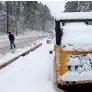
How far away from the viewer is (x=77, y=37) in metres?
6.75

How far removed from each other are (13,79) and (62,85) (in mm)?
2928

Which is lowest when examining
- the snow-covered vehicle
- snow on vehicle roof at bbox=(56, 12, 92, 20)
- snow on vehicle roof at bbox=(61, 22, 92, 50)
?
the snow-covered vehicle

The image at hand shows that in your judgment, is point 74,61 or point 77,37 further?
point 77,37

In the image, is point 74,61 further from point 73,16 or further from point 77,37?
point 73,16

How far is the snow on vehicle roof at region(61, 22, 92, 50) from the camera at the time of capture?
21.4 ft

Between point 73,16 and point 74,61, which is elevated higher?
point 73,16

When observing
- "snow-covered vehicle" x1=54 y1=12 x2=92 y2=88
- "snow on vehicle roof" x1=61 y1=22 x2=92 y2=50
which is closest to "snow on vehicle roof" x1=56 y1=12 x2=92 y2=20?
"snow on vehicle roof" x1=61 y1=22 x2=92 y2=50

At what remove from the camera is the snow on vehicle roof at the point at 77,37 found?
652cm

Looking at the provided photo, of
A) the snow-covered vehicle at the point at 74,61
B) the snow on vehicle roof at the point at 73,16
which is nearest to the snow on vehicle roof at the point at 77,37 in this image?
the snow-covered vehicle at the point at 74,61

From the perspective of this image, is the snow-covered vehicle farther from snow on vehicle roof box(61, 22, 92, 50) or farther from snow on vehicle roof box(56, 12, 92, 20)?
snow on vehicle roof box(56, 12, 92, 20)

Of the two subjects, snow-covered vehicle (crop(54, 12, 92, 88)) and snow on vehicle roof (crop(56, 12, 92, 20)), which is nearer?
snow-covered vehicle (crop(54, 12, 92, 88))

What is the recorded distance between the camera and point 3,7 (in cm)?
9612

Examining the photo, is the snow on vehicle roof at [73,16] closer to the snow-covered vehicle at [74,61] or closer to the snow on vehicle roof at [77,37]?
the snow on vehicle roof at [77,37]

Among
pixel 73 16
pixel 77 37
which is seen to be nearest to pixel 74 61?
pixel 77 37
